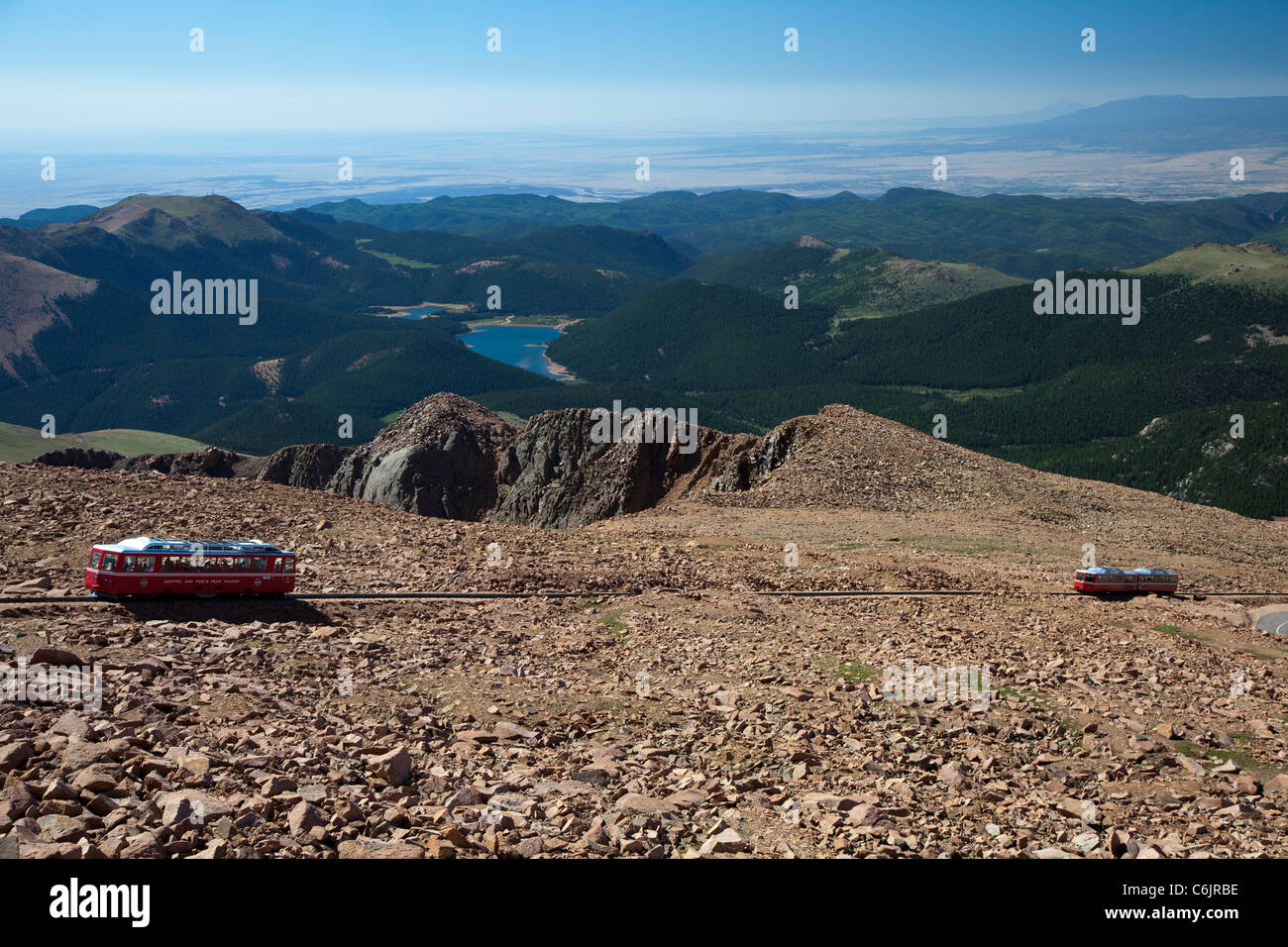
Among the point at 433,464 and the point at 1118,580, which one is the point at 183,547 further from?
the point at 433,464

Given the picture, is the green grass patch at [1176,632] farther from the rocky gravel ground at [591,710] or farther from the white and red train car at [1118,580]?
the white and red train car at [1118,580]

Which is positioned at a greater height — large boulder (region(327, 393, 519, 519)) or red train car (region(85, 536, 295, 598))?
red train car (region(85, 536, 295, 598))

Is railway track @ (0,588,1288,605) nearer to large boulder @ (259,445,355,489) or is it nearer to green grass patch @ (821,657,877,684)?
green grass patch @ (821,657,877,684)

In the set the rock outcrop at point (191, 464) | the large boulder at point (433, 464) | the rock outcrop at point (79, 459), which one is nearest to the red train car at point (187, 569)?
the rock outcrop at point (79, 459)

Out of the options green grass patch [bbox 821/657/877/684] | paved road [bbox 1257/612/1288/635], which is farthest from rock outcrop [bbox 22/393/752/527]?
green grass patch [bbox 821/657/877/684]

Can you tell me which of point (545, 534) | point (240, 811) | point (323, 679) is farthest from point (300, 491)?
point (240, 811)

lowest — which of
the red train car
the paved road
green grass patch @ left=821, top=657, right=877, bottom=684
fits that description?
the paved road

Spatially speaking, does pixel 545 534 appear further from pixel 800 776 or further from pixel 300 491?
pixel 800 776
